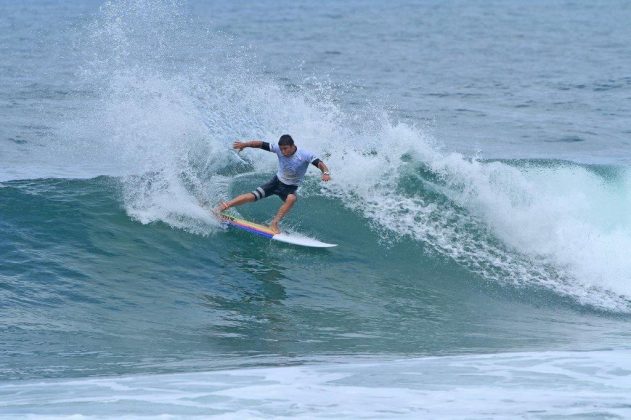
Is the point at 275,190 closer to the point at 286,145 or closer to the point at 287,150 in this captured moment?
the point at 287,150

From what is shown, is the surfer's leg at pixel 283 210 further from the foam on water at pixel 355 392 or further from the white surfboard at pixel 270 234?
the foam on water at pixel 355 392

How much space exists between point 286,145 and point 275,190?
2.75 ft

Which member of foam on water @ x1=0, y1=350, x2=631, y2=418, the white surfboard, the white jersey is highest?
the white jersey

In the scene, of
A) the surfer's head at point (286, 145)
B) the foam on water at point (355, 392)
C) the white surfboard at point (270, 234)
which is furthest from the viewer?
the white surfboard at point (270, 234)

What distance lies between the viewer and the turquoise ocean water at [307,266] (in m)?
7.96

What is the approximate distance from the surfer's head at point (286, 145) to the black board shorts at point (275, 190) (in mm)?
534

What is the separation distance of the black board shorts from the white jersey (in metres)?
0.10

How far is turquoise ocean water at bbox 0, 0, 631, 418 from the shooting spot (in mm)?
7965

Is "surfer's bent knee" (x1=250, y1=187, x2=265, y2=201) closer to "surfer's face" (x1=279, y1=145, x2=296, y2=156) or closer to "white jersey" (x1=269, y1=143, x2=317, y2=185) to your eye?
"white jersey" (x1=269, y1=143, x2=317, y2=185)

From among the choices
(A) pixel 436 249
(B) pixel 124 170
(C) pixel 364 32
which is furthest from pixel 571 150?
(C) pixel 364 32

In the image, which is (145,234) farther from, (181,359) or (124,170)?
(181,359)

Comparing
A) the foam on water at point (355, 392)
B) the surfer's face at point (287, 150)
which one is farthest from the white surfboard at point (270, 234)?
the foam on water at point (355, 392)

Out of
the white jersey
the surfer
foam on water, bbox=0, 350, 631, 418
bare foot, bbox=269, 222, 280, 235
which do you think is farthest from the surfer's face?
foam on water, bbox=0, 350, 631, 418

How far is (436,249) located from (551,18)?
171 ft
